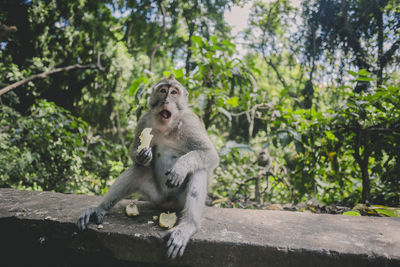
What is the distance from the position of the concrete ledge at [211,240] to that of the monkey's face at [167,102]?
0.95 metres

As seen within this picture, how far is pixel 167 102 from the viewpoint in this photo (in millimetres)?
2494

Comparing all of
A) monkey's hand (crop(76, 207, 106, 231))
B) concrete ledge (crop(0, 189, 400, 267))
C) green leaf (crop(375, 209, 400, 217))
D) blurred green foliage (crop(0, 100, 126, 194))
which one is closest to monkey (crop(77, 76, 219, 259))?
monkey's hand (crop(76, 207, 106, 231))

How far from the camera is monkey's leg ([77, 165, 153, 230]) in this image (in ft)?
6.31

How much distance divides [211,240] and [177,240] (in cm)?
22

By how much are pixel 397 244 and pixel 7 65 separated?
7.08m

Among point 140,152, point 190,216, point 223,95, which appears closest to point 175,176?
point 190,216

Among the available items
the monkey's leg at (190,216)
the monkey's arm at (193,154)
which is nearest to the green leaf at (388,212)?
the monkey's arm at (193,154)

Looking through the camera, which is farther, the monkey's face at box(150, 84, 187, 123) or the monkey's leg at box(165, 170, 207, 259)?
the monkey's face at box(150, 84, 187, 123)

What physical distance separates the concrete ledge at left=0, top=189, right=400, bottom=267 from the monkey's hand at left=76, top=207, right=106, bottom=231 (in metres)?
0.05

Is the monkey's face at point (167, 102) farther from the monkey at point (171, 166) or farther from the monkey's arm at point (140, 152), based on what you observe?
the monkey's arm at point (140, 152)

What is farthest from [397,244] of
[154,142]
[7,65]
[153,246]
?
[7,65]

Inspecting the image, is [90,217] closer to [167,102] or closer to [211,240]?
[211,240]

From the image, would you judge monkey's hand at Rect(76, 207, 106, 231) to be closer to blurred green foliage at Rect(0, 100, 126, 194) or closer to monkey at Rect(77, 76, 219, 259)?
monkey at Rect(77, 76, 219, 259)

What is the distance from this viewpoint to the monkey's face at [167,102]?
8.21 feet
